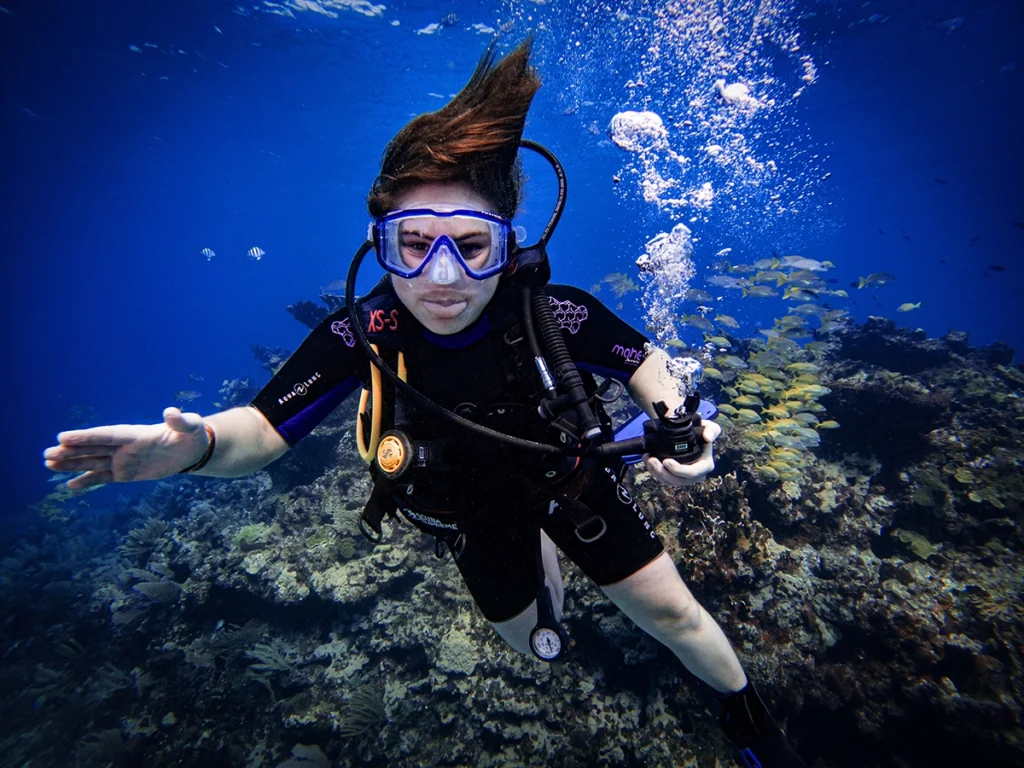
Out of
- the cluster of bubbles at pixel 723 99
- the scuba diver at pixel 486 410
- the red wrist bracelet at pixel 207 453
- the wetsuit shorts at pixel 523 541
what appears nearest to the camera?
the scuba diver at pixel 486 410

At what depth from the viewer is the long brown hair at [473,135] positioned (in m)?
2.10

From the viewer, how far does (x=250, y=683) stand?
6.32 metres

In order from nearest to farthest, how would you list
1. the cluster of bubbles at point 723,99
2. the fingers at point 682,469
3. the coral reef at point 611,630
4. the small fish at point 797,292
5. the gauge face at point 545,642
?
the fingers at point 682,469 < the gauge face at point 545,642 < the coral reef at point 611,630 < the small fish at point 797,292 < the cluster of bubbles at point 723,99

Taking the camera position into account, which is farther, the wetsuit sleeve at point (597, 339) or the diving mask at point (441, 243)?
the wetsuit sleeve at point (597, 339)

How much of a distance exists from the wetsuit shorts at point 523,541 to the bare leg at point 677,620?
9 cm

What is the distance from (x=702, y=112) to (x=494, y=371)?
29.6 m

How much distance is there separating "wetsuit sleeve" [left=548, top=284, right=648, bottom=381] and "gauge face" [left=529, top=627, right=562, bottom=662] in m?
1.81

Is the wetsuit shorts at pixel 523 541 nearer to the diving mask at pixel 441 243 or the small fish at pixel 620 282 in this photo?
the diving mask at pixel 441 243

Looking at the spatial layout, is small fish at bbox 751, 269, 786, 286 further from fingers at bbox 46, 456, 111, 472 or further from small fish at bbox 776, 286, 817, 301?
fingers at bbox 46, 456, 111, 472

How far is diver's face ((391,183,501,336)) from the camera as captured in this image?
2.19 meters

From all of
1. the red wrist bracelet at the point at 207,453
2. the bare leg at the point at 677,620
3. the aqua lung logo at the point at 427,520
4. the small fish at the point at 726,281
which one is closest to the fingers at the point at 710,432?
the bare leg at the point at 677,620

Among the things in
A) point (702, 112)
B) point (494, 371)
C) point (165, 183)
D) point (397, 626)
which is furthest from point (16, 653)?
point (165, 183)

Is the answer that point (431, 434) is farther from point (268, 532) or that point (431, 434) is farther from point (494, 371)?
point (268, 532)

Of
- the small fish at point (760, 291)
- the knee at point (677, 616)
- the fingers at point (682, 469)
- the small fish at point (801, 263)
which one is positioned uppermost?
the small fish at point (801, 263)
